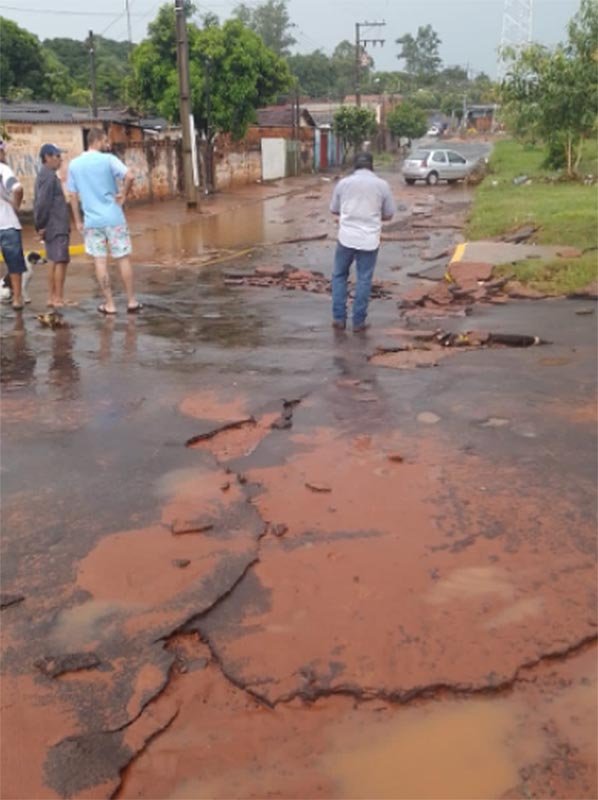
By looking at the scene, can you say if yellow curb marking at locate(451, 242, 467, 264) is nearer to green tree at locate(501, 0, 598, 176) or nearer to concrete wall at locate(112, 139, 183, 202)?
green tree at locate(501, 0, 598, 176)

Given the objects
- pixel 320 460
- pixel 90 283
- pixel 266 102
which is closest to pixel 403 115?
pixel 266 102

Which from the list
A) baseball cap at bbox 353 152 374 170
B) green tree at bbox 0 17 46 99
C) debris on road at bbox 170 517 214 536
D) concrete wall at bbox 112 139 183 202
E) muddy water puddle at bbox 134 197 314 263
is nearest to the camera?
debris on road at bbox 170 517 214 536

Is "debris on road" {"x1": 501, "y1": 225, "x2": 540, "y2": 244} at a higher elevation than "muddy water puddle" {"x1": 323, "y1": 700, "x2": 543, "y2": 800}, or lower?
lower

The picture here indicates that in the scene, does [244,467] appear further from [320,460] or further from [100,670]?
[100,670]

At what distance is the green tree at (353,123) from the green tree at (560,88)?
24795 millimetres

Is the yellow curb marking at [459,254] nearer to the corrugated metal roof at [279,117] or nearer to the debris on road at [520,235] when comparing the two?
the debris on road at [520,235]

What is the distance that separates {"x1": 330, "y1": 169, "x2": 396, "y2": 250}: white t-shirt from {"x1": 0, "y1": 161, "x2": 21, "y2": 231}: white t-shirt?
3.20m

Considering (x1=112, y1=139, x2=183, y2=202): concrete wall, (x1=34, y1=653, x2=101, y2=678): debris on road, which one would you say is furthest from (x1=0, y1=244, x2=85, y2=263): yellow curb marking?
(x1=34, y1=653, x2=101, y2=678): debris on road

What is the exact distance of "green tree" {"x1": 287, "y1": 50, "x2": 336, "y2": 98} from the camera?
98375 mm

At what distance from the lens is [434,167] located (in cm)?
3356

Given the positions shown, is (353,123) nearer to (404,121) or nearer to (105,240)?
(404,121)

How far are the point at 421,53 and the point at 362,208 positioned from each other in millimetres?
142612

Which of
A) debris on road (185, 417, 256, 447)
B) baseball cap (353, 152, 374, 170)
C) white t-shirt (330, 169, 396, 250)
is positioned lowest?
debris on road (185, 417, 256, 447)

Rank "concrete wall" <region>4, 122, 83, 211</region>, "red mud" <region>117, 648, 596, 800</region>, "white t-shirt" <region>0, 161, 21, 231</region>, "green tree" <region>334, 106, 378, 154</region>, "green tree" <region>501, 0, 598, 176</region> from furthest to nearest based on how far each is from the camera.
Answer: "green tree" <region>334, 106, 378, 154</region> < "green tree" <region>501, 0, 598, 176</region> < "concrete wall" <region>4, 122, 83, 211</region> < "white t-shirt" <region>0, 161, 21, 231</region> < "red mud" <region>117, 648, 596, 800</region>
